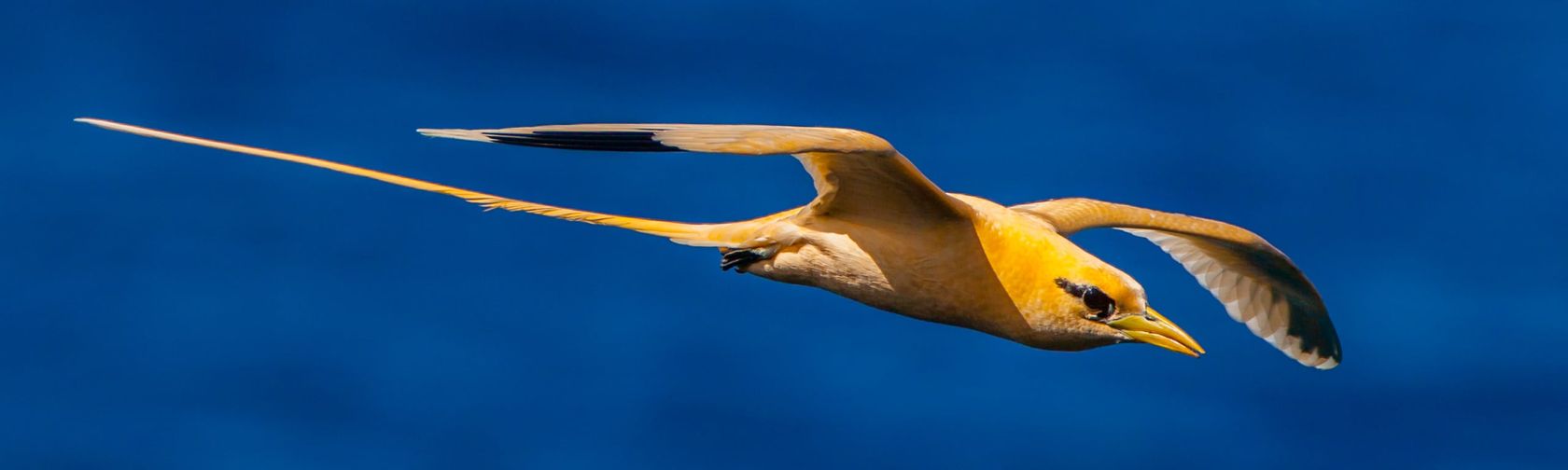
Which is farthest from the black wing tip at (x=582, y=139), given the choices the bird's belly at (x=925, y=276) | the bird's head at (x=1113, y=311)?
the bird's head at (x=1113, y=311)

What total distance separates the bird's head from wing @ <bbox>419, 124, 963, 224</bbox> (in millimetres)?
748

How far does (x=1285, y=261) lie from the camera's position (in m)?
13.9

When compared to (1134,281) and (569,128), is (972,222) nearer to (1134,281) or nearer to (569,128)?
(1134,281)

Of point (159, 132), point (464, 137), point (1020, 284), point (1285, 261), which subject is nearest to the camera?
point (464, 137)

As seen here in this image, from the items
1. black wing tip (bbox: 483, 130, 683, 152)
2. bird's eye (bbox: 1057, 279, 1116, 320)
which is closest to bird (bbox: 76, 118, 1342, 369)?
bird's eye (bbox: 1057, 279, 1116, 320)

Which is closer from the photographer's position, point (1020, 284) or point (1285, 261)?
point (1020, 284)

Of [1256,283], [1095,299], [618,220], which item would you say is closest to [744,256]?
[618,220]

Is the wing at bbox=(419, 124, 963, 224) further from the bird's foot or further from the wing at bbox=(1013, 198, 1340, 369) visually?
the wing at bbox=(1013, 198, 1340, 369)

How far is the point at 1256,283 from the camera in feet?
47.7

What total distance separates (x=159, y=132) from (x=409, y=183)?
1.31 metres

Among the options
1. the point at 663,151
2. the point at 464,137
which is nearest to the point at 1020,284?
the point at 663,151

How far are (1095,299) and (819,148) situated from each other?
2.09 metres

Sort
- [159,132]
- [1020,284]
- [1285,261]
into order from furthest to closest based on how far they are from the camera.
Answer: [1285,261]
[1020,284]
[159,132]

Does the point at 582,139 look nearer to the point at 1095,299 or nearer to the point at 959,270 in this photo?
the point at 959,270
